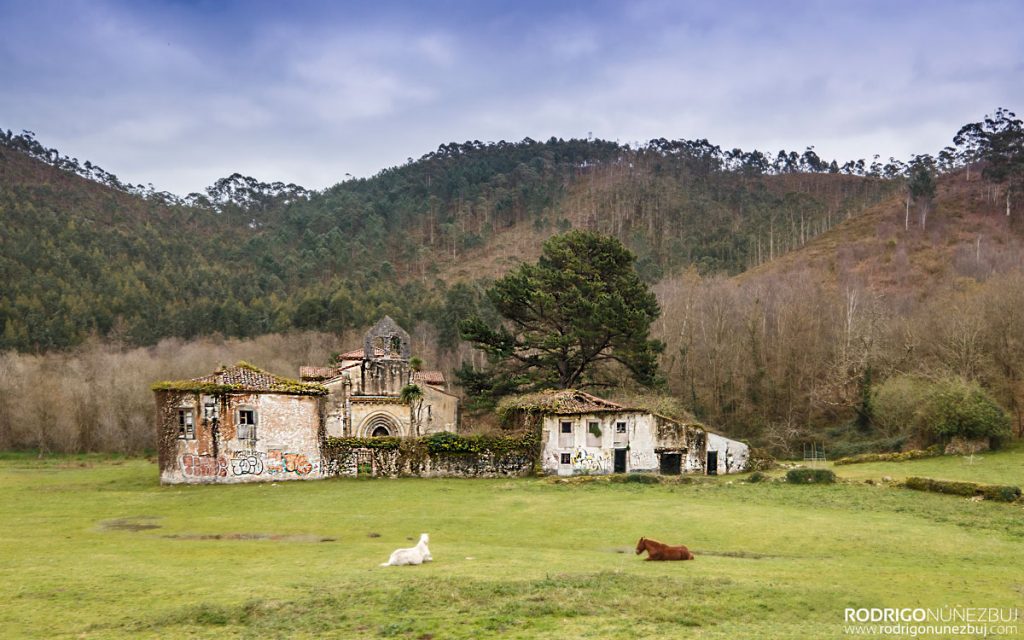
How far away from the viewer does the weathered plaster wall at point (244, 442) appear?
3359cm

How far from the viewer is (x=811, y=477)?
98.8ft

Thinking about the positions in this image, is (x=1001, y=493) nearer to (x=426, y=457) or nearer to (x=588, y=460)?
(x=588, y=460)

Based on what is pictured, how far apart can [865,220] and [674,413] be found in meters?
79.2

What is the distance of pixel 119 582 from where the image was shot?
13.8m

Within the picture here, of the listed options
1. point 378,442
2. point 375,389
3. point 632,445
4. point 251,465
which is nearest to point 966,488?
point 632,445

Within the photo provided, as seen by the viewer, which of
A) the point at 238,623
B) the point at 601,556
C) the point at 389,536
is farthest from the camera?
the point at 389,536

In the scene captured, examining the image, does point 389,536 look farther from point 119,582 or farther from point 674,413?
point 674,413

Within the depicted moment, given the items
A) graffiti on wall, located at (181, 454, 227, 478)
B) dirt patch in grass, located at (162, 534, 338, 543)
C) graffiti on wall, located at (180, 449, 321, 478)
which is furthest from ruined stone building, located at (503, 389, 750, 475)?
dirt patch in grass, located at (162, 534, 338, 543)

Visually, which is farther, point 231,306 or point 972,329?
point 231,306

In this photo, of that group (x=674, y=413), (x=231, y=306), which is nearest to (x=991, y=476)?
(x=674, y=413)

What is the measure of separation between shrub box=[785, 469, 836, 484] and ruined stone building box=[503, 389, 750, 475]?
747 centimetres

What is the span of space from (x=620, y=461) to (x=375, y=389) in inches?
625

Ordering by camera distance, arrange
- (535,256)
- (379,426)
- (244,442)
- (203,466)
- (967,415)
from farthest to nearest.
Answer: (535,256)
(379,426)
(967,415)
(244,442)
(203,466)

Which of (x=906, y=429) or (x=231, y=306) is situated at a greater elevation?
(x=231, y=306)
